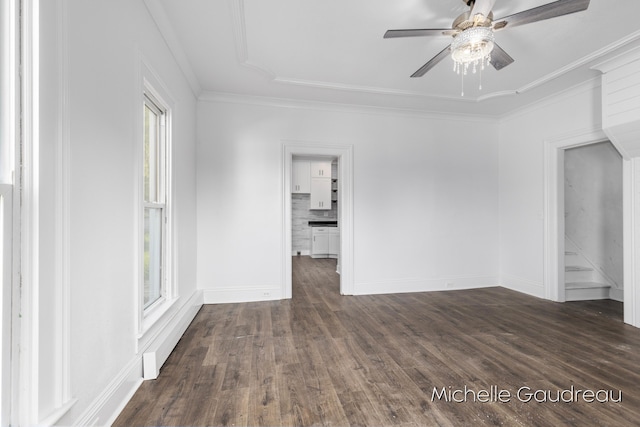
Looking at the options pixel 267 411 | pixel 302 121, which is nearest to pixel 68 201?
pixel 267 411

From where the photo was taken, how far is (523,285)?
13.3ft

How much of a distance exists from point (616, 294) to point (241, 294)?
5.08 meters

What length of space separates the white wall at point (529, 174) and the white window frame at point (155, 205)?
452cm

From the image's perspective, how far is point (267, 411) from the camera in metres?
1.58

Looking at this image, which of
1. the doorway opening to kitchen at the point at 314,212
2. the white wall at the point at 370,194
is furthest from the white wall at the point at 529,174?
the doorway opening to kitchen at the point at 314,212

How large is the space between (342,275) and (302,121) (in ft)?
7.29

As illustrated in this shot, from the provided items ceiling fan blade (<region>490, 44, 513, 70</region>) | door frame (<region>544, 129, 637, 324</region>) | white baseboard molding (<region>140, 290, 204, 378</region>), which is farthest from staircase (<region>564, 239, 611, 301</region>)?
white baseboard molding (<region>140, 290, 204, 378</region>)

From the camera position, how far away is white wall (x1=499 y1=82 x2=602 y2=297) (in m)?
3.46

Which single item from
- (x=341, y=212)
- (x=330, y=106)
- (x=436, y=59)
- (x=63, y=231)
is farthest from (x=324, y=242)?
(x=63, y=231)

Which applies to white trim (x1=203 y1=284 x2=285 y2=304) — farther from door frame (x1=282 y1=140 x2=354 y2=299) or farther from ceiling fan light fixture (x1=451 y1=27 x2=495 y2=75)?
ceiling fan light fixture (x1=451 y1=27 x2=495 y2=75)

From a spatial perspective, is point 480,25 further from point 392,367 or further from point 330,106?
point 392,367

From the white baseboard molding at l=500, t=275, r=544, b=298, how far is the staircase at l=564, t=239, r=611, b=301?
0.30 metres

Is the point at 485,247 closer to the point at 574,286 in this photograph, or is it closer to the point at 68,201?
the point at 574,286

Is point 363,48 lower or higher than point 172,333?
higher
